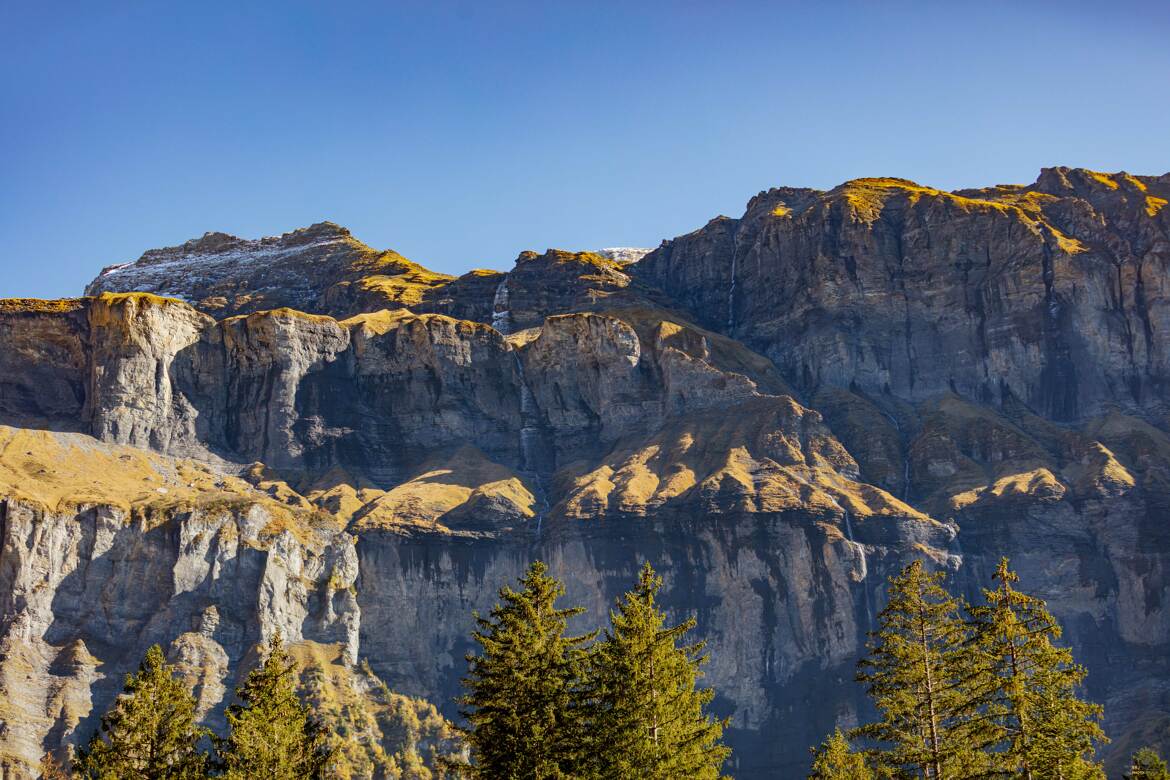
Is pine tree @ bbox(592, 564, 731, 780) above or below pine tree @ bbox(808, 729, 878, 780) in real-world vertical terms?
above

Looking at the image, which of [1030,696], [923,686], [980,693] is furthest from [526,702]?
[1030,696]

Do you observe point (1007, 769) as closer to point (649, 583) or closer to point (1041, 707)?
point (1041, 707)

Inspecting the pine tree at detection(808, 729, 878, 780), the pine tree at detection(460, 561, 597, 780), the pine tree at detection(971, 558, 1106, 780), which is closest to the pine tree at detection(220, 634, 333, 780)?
the pine tree at detection(460, 561, 597, 780)

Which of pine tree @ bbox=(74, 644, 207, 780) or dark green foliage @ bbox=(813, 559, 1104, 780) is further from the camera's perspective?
pine tree @ bbox=(74, 644, 207, 780)

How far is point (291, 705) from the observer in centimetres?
7625

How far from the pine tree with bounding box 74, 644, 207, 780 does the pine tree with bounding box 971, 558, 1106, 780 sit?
1640 inches

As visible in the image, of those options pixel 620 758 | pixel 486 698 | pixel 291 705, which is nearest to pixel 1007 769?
pixel 620 758

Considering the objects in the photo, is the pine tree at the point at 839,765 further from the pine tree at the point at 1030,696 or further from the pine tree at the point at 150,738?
the pine tree at the point at 150,738

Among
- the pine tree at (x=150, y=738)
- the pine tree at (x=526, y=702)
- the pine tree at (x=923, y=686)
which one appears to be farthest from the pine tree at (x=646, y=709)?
the pine tree at (x=150, y=738)

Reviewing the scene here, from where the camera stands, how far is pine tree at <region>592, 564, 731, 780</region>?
70062mm

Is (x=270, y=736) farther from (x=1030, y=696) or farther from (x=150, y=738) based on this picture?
(x=1030, y=696)

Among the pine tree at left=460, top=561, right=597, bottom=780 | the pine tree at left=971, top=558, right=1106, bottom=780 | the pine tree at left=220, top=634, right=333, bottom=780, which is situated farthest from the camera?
the pine tree at left=220, top=634, right=333, bottom=780

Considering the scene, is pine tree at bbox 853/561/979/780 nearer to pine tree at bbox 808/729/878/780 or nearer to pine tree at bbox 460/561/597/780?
pine tree at bbox 460/561/597/780

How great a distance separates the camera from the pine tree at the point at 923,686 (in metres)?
71.5
